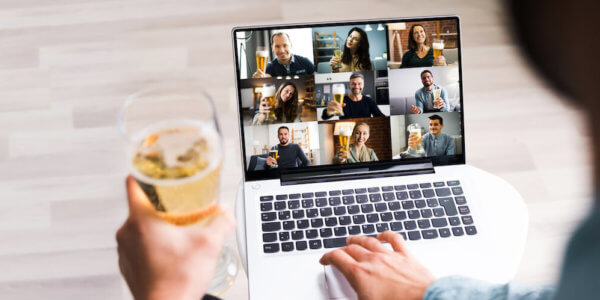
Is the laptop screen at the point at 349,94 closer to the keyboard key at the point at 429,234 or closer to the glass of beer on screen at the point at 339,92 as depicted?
the glass of beer on screen at the point at 339,92

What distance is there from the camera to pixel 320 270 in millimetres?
931

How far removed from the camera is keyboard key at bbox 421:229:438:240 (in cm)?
96

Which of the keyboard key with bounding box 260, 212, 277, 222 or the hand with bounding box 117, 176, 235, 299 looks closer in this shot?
the hand with bounding box 117, 176, 235, 299

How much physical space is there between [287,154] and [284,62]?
19 centimetres

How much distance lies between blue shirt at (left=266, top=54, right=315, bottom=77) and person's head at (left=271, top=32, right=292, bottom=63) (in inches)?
0.4

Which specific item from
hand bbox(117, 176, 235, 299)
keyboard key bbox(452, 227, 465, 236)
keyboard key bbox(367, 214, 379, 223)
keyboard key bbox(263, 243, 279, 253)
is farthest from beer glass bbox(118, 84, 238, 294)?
keyboard key bbox(452, 227, 465, 236)

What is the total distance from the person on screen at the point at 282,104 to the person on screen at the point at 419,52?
0.79 ft

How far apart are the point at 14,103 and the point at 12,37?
0.99 ft

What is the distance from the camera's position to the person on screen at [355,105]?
1.04 m

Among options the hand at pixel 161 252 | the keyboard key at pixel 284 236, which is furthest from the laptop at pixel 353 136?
the hand at pixel 161 252

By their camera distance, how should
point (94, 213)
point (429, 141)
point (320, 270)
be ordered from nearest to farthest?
point (320, 270) → point (429, 141) → point (94, 213)

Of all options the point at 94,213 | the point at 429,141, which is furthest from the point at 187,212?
the point at 94,213

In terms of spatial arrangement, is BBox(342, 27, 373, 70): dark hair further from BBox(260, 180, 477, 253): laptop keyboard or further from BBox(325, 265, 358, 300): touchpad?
BBox(325, 265, 358, 300): touchpad

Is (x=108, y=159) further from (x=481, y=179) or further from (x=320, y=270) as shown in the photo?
(x=481, y=179)
